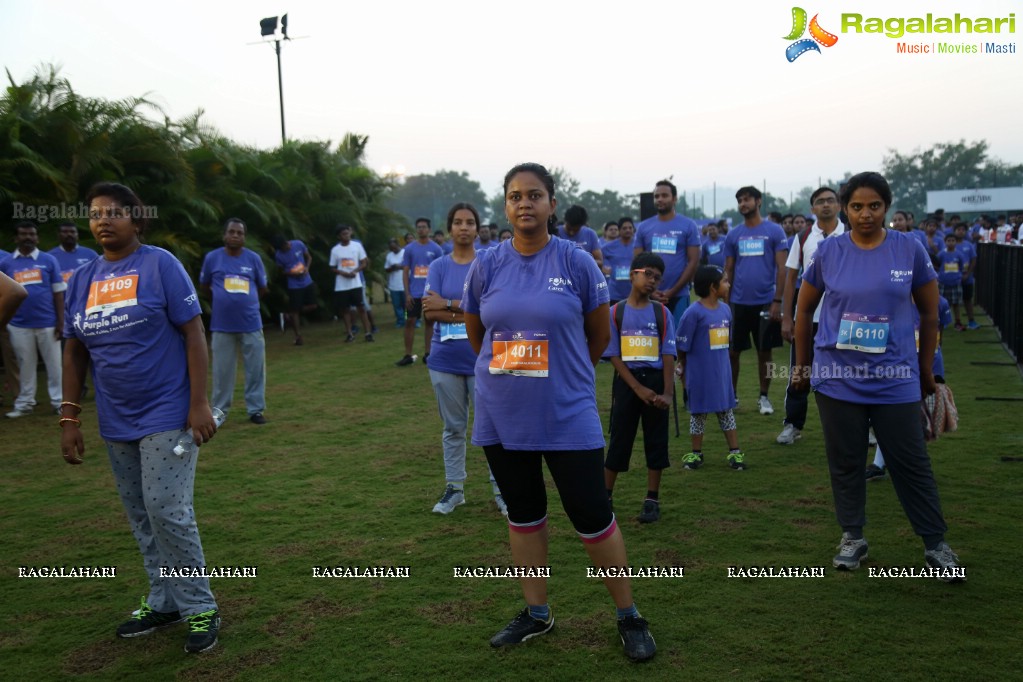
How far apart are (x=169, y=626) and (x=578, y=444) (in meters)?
2.35

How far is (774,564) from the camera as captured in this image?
484cm

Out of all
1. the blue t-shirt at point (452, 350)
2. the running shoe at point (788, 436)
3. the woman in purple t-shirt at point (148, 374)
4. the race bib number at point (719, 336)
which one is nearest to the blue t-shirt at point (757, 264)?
the running shoe at point (788, 436)

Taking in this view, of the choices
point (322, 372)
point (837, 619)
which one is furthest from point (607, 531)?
point (322, 372)

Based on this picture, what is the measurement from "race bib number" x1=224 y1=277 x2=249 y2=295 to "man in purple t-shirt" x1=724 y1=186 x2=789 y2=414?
4946mm

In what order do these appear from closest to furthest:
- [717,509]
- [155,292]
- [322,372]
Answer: [155,292] → [717,509] → [322,372]

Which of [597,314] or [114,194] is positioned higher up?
[114,194]

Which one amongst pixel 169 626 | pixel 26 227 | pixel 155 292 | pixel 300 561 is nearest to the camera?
pixel 155 292

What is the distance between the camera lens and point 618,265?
43.1ft

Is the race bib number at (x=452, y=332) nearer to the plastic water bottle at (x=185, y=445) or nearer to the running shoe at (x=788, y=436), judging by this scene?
the plastic water bottle at (x=185, y=445)

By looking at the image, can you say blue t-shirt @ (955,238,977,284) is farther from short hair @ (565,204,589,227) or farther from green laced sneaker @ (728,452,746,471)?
green laced sneaker @ (728,452,746,471)

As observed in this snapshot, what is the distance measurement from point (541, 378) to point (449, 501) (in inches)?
104

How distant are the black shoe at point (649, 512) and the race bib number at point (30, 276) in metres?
7.62

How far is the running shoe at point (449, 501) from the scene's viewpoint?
599 cm

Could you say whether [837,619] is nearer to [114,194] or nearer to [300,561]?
[300,561]
